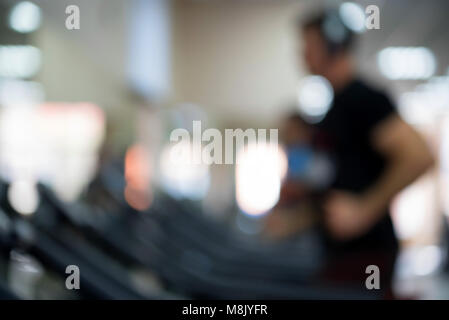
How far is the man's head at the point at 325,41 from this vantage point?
175 cm

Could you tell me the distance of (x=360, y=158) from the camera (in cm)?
167

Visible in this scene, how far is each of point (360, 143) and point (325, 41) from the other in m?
0.32

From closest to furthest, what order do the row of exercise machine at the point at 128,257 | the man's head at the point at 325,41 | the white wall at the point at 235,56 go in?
the row of exercise machine at the point at 128,257, the man's head at the point at 325,41, the white wall at the point at 235,56

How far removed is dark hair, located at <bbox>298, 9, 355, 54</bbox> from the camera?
175cm

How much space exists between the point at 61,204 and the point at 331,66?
2.71ft

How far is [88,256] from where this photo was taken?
1.44m

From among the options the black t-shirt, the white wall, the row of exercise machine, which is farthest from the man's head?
the white wall

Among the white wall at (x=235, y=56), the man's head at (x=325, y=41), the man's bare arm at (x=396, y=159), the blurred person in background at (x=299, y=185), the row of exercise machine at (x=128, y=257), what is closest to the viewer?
the row of exercise machine at (x=128, y=257)

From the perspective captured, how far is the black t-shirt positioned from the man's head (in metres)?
0.11

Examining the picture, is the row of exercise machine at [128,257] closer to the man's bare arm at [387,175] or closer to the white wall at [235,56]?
the man's bare arm at [387,175]

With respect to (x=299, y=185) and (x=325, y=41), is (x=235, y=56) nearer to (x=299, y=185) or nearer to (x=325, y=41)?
(x=299, y=185)

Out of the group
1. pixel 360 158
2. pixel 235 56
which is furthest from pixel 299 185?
pixel 235 56

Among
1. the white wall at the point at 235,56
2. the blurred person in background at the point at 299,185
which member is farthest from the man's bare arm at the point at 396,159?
the white wall at the point at 235,56

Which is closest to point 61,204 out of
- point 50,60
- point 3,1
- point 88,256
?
point 88,256
